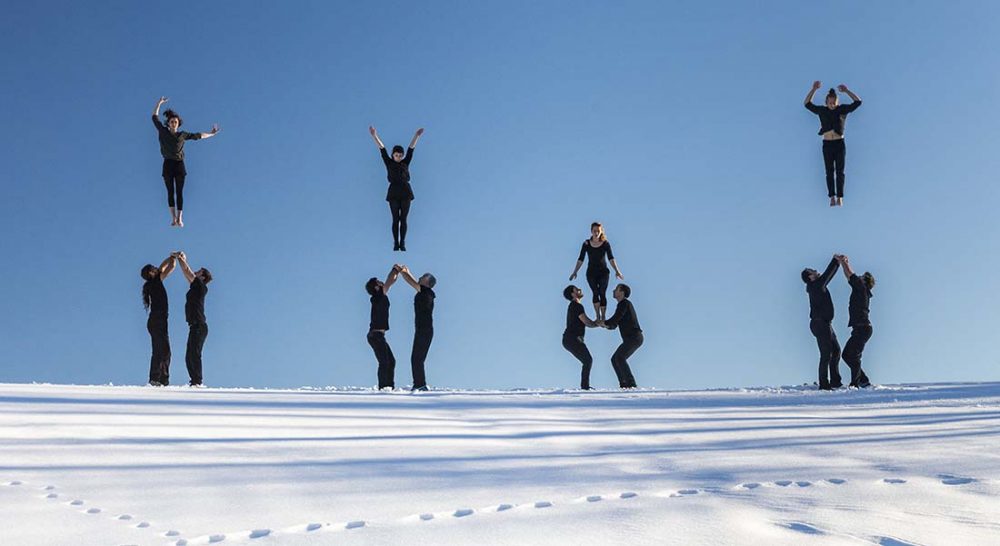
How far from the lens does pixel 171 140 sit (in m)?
16.7

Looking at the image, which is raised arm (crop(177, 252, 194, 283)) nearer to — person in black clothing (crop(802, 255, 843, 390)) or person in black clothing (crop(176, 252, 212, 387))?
person in black clothing (crop(176, 252, 212, 387))

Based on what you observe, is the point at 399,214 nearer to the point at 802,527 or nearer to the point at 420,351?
the point at 420,351

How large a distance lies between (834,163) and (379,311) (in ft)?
26.9

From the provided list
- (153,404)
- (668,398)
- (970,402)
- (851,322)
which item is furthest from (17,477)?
(851,322)

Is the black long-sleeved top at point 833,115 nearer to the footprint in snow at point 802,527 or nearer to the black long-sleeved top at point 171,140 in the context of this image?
the black long-sleeved top at point 171,140

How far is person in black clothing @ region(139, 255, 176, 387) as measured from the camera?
13961mm

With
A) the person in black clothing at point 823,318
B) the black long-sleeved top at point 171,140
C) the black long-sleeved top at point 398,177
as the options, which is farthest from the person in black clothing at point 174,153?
the person in black clothing at point 823,318

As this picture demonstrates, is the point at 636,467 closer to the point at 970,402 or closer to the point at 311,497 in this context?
the point at 311,497

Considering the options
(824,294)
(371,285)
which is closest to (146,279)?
(371,285)

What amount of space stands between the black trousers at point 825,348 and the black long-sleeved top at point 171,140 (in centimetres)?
990

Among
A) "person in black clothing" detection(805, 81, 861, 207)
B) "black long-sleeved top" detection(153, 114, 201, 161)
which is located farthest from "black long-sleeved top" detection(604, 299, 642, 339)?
"black long-sleeved top" detection(153, 114, 201, 161)

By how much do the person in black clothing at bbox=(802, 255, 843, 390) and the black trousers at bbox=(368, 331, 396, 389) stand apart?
5754mm

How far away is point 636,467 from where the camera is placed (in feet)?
21.4

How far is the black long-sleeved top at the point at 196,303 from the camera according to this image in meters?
14.2
